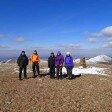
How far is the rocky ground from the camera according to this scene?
1673cm

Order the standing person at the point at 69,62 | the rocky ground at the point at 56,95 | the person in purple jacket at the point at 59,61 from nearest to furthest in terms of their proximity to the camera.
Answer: the rocky ground at the point at 56,95, the standing person at the point at 69,62, the person in purple jacket at the point at 59,61

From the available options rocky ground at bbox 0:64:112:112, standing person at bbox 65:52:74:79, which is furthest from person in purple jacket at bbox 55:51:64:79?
rocky ground at bbox 0:64:112:112

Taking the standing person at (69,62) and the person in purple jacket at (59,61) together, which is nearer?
the standing person at (69,62)

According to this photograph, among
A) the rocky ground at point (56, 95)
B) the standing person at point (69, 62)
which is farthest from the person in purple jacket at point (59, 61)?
the rocky ground at point (56, 95)

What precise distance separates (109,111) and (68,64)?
11821mm

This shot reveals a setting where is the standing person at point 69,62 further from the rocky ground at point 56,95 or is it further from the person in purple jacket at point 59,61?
the rocky ground at point 56,95

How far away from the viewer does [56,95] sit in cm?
1984

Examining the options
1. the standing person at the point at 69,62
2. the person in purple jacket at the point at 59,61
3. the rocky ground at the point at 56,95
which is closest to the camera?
the rocky ground at the point at 56,95

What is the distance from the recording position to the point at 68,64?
91.1 feet

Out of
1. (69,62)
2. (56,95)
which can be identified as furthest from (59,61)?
(56,95)

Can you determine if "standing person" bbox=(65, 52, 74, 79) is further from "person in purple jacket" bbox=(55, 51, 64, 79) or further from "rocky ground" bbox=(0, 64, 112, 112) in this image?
"rocky ground" bbox=(0, 64, 112, 112)

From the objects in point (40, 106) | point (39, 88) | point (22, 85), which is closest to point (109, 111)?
point (40, 106)

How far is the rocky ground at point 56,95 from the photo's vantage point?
54.9 ft

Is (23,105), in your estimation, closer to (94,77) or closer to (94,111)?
(94,111)
